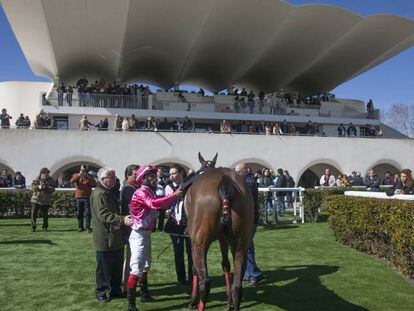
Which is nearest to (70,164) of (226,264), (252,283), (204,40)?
(204,40)

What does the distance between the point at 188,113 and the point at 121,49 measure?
6.64 meters

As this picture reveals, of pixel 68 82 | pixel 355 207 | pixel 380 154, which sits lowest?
pixel 355 207

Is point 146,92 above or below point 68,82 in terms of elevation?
below

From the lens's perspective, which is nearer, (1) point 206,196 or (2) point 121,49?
(1) point 206,196

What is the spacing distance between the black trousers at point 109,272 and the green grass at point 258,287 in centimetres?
25

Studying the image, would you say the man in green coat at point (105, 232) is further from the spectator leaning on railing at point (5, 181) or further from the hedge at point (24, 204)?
the spectator leaning on railing at point (5, 181)

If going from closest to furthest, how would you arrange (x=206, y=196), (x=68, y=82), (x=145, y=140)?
(x=206, y=196) < (x=145, y=140) < (x=68, y=82)

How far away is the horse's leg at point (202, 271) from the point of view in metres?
4.50

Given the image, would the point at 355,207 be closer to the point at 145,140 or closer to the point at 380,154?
the point at 145,140

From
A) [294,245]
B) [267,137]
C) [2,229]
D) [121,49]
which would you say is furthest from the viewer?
[121,49]

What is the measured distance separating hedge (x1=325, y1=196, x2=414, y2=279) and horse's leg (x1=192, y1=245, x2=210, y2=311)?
3.54m

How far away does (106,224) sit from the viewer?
18.2ft

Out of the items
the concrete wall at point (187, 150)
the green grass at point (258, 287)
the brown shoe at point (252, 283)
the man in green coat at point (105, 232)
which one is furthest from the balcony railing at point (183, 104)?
the brown shoe at point (252, 283)

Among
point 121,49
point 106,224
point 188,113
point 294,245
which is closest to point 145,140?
point 188,113
